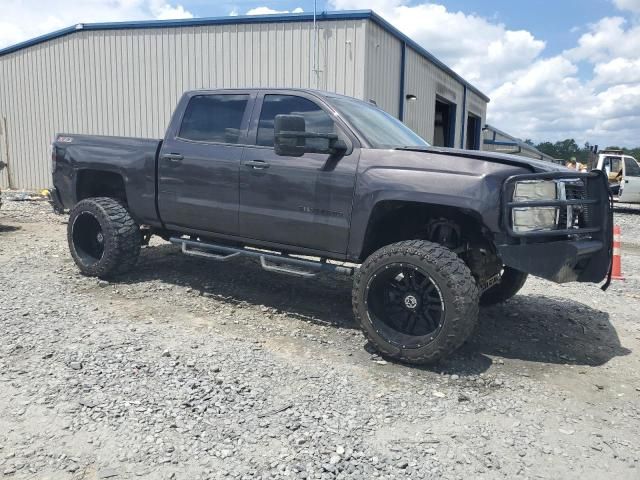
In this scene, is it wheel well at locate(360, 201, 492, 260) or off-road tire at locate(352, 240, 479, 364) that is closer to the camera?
off-road tire at locate(352, 240, 479, 364)

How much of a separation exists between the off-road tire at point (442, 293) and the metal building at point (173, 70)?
834 centimetres

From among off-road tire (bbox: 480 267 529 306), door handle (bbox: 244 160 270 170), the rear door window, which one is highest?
the rear door window

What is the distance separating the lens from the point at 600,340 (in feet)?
15.9

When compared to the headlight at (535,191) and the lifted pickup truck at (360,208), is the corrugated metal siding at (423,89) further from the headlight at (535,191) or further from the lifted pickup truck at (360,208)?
the headlight at (535,191)

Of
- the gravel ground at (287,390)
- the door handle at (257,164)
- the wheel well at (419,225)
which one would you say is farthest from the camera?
the door handle at (257,164)

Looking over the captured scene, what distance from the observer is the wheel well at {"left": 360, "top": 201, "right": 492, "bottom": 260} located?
14.0 feet

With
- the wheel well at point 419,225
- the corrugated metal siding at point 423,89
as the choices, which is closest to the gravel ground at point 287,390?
the wheel well at point 419,225

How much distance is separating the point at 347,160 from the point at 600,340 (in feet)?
9.07

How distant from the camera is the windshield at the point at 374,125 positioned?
4650mm

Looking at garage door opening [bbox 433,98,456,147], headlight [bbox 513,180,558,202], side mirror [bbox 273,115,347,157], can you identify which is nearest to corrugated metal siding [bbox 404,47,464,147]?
garage door opening [bbox 433,98,456,147]

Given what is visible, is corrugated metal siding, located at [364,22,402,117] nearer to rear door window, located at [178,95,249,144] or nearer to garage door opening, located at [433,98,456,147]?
rear door window, located at [178,95,249,144]

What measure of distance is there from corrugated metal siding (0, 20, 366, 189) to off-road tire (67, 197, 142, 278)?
7057 mm

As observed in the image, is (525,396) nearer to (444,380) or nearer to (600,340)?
(444,380)

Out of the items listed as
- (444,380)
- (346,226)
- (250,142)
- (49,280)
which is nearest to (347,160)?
(346,226)
